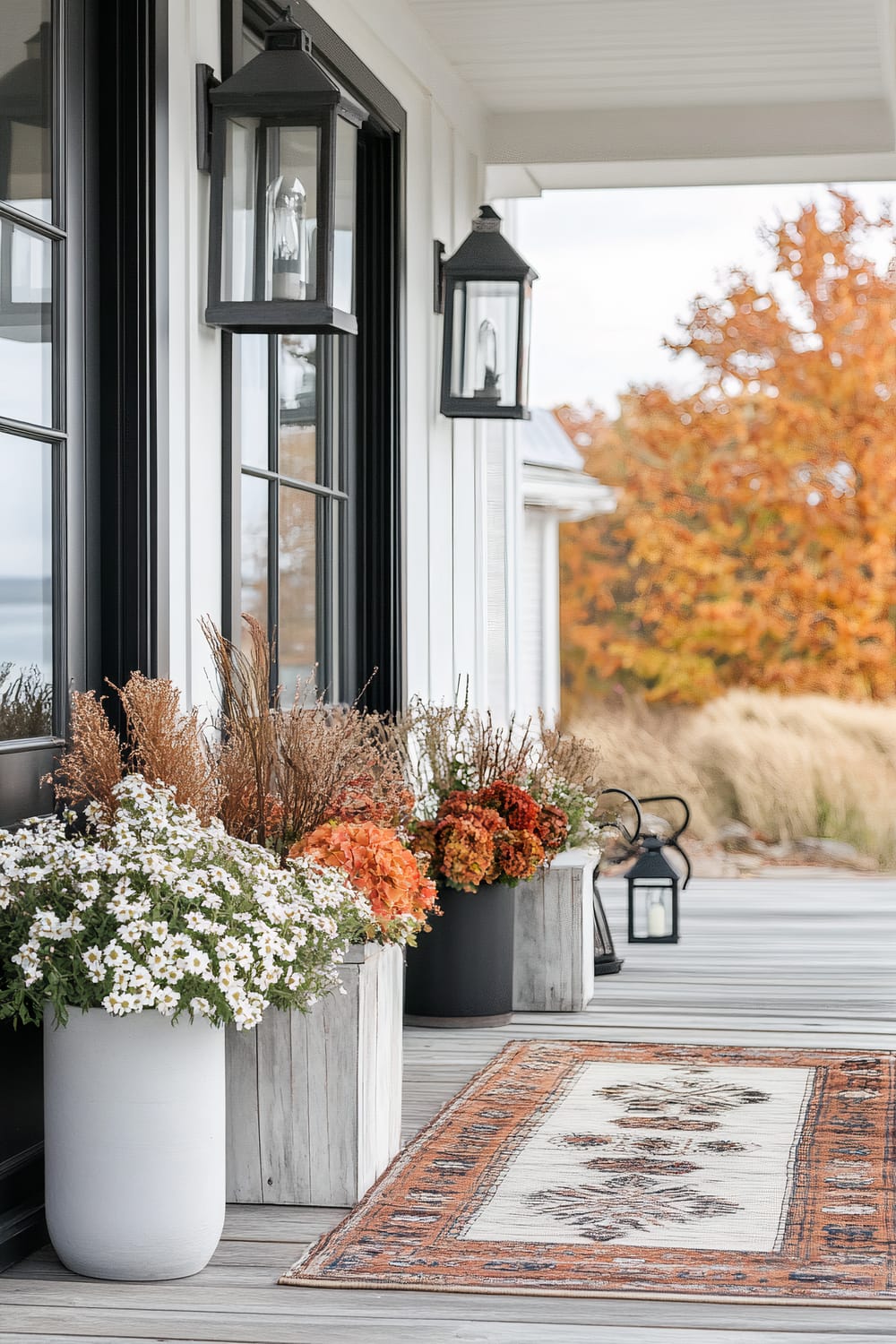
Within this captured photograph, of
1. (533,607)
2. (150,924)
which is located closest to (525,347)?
(150,924)

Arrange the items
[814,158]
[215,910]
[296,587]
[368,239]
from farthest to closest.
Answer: [814,158] → [368,239] → [296,587] → [215,910]

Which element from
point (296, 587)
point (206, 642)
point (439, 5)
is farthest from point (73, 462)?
point (439, 5)

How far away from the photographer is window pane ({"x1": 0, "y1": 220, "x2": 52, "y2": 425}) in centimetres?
306

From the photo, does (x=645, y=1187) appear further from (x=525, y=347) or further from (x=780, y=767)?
(x=780, y=767)

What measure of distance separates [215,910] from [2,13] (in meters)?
1.68

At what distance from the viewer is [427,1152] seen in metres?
3.53

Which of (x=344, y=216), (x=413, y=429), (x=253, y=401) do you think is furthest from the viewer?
(x=413, y=429)

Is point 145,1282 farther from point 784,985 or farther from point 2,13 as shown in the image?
point 784,985

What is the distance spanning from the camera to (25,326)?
3.14 m

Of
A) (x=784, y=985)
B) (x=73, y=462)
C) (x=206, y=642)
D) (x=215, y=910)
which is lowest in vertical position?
(x=784, y=985)

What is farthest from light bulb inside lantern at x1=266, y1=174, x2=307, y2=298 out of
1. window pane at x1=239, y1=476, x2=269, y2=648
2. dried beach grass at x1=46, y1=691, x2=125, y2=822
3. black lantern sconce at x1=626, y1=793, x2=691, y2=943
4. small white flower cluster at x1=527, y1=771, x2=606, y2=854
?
black lantern sconce at x1=626, y1=793, x2=691, y2=943

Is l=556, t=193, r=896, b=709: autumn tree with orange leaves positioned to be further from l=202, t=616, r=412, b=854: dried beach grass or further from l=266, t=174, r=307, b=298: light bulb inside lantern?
l=202, t=616, r=412, b=854: dried beach grass

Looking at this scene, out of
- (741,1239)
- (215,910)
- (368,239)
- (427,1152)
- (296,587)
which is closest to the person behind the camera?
(215,910)

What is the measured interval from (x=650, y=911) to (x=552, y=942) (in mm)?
1509
